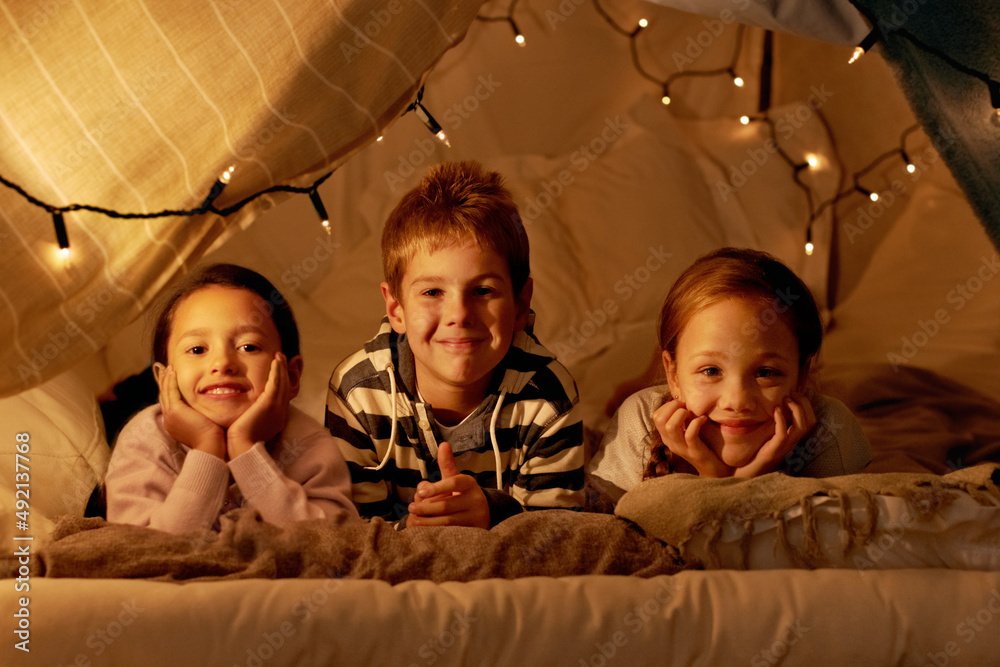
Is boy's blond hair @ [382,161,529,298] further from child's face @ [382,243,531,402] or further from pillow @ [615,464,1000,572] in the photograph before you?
pillow @ [615,464,1000,572]

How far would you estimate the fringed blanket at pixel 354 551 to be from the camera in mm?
902

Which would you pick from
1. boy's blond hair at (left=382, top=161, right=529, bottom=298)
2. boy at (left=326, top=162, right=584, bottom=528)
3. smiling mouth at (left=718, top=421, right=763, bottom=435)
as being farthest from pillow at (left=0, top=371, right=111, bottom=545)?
smiling mouth at (left=718, top=421, right=763, bottom=435)

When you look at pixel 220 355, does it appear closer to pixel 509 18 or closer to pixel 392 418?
pixel 392 418

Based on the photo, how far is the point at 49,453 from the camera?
46.2 inches

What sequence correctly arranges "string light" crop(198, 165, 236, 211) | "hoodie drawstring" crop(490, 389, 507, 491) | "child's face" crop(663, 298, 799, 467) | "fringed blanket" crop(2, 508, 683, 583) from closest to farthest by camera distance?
"fringed blanket" crop(2, 508, 683, 583), "string light" crop(198, 165, 236, 211), "child's face" crop(663, 298, 799, 467), "hoodie drawstring" crop(490, 389, 507, 491)

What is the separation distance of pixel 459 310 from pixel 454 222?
0.13 meters

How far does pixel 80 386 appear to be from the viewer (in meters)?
1.34

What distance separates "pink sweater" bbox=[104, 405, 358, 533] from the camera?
104 cm

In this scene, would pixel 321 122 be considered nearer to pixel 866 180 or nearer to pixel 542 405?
pixel 542 405

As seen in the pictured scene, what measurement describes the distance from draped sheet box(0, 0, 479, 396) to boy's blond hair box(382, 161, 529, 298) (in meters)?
0.19

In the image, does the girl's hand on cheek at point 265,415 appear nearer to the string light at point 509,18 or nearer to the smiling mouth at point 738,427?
the smiling mouth at point 738,427

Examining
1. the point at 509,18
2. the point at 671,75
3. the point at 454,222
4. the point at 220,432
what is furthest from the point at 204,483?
the point at 671,75

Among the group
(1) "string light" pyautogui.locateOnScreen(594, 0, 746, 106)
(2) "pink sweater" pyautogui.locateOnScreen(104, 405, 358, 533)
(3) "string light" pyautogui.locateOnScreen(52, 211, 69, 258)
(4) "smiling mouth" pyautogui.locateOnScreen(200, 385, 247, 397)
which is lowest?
(2) "pink sweater" pyautogui.locateOnScreen(104, 405, 358, 533)

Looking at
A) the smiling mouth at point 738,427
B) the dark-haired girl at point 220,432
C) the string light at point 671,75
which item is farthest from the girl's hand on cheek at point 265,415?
the string light at point 671,75
